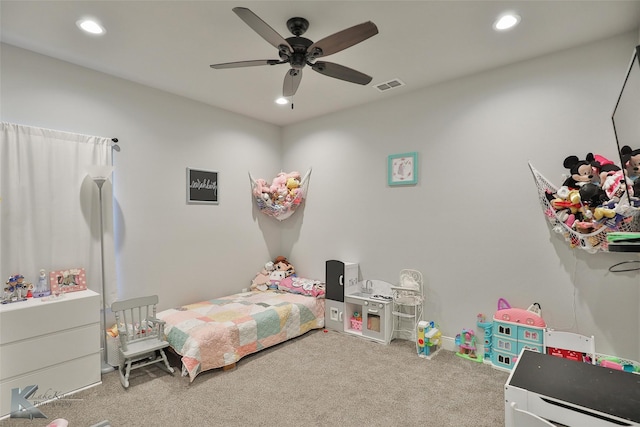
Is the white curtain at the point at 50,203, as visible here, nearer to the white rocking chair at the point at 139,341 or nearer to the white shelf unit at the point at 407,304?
the white rocking chair at the point at 139,341

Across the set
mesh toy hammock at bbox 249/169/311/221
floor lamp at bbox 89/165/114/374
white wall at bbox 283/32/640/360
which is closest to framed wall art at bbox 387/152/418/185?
white wall at bbox 283/32/640/360

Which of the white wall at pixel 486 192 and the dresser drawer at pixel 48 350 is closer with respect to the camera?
the dresser drawer at pixel 48 350

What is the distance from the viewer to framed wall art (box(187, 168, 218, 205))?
12.5 feet

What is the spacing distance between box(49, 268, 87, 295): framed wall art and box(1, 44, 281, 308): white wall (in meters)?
0.27

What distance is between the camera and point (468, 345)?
313 centimetres

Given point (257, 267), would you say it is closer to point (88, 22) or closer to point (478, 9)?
point (88, 22)

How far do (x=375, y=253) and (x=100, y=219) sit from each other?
2.90 metres

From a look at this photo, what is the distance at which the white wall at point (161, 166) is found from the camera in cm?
281

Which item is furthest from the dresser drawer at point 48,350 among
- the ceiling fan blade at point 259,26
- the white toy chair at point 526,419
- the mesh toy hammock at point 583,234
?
the mesh toy hammock at point 583,234

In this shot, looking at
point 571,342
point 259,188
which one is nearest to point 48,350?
point 259,188

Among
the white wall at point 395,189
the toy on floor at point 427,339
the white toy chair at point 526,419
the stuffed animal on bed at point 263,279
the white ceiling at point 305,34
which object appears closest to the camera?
the white toy chair at point 526,419

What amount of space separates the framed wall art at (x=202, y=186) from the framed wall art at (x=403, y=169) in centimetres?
216

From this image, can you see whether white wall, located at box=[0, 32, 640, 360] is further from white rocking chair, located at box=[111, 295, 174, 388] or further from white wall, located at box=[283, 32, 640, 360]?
white rocking chair, located at box=[111, 295, 174, 388]

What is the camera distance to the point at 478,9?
2176 mm
